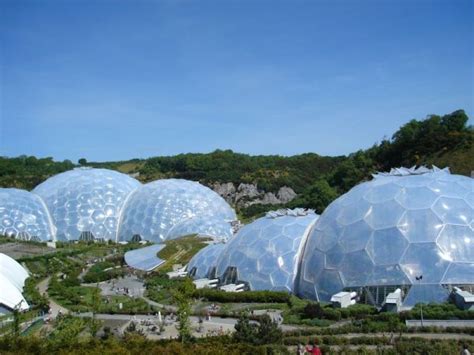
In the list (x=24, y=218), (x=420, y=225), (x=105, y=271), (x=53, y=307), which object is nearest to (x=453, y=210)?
(x=420, y=225)

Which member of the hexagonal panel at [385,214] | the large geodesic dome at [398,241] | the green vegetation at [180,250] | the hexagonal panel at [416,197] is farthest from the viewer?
the green vegetation at [180,250]

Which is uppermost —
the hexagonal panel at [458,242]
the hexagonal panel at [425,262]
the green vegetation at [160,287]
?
the hexagonal panel at [458,242]

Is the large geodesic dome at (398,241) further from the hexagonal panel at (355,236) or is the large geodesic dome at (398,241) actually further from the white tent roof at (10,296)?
the white tent roof at (10,296)

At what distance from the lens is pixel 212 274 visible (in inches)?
1362

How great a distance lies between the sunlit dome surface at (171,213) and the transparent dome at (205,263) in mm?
15793

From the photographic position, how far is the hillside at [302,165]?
212ft

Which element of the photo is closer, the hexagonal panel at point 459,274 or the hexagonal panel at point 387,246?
the hexagonal panel at point 459,274

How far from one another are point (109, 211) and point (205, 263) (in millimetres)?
28344

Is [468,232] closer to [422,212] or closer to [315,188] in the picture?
[422,212]

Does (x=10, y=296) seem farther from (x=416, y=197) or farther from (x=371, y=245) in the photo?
(x=416, y=197)

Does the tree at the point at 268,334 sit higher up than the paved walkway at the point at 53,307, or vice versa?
the tree at the point at 268,334

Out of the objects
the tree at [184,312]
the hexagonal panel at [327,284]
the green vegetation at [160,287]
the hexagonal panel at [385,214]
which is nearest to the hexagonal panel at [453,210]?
the hexagonal panel at [385,214]

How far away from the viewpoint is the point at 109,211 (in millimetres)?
61938

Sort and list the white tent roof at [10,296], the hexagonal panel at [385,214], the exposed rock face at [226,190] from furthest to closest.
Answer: the exposed rock face at [226,190] < the white tent roof at [10,296] < the hexagonal panel at [385,214]
